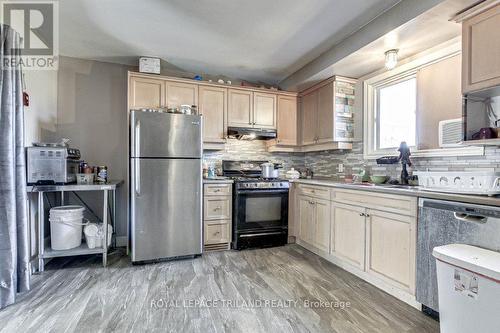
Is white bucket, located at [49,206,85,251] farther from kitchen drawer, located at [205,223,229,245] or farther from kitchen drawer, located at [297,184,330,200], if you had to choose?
kitchen drawer, located at [297,184,330,200]

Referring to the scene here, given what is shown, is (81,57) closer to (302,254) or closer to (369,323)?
(302,254)

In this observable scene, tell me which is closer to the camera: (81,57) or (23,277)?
(23,277)

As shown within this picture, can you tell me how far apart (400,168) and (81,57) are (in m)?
4.15

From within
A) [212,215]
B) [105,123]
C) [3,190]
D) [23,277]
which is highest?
[105,123]

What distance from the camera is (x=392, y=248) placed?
2080 millimetres

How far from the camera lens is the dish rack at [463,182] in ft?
5.23

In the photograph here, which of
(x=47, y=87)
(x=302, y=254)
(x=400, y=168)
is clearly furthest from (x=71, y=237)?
(x=400, y=168)

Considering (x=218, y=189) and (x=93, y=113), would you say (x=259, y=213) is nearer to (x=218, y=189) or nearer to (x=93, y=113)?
(x=218, y=189)

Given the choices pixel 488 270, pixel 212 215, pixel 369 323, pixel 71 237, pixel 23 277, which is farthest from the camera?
pixel 212 215

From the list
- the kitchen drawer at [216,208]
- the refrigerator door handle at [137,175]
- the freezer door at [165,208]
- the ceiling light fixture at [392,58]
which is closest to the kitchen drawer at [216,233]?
the kitchen drawer at [216,208]

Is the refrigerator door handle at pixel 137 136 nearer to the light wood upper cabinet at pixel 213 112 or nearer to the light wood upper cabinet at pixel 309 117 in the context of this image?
the light wood upper cabinet at pixel 213 112

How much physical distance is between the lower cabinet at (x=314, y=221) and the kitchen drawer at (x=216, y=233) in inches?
39.9

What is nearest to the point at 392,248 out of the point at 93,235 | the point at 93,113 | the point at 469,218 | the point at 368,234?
the point at 368,234

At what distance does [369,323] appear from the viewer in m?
1.74
